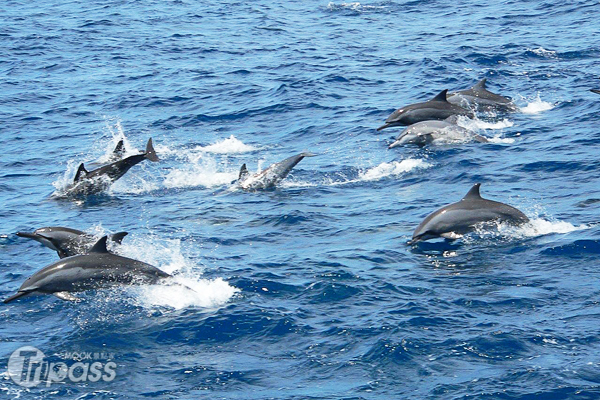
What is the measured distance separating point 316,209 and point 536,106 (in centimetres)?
881

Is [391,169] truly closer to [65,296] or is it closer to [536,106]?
[536,106]

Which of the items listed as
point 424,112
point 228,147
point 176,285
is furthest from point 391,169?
point 176,285

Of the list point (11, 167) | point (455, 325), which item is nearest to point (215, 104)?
point (11, 167)

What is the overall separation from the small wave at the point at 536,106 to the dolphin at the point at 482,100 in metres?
0.31

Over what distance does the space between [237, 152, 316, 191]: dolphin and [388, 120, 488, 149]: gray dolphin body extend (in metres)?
2.81

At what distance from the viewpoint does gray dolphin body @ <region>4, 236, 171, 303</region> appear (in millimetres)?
13156

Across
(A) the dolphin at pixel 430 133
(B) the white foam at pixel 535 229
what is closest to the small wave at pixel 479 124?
(A) the dolphin at pixel 430 133

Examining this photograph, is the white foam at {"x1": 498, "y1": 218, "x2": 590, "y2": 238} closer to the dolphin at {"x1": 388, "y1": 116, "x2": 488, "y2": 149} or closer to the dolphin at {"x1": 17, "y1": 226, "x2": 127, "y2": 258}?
the dolphin at {"x1": 388, "y1": 116, "x2": 488, "y2": 149}

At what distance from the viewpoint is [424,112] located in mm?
22188

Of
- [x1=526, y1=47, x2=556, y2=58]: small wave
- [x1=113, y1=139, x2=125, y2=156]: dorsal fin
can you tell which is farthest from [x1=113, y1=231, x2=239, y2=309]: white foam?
[x1=526, y1=47, x2=556, y2=58]: small wave

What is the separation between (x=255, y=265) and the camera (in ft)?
48.4

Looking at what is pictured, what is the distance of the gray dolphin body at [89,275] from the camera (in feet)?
43.2

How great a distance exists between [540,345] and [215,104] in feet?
56.0

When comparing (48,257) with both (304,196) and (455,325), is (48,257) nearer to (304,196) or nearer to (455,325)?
(304,196)
